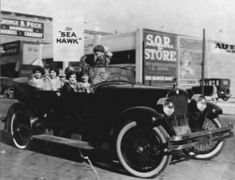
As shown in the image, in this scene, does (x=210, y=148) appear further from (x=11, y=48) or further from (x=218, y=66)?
(x=11, y=48)

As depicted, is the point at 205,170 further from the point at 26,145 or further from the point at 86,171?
the point at 26,145

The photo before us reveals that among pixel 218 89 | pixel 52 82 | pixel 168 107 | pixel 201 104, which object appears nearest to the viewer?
pixel 168 107

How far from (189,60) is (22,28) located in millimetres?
26516

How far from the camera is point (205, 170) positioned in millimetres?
4145

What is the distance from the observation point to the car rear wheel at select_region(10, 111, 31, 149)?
5.46 m

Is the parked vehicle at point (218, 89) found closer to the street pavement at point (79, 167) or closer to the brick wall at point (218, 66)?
the brick wall at point (218, 66)

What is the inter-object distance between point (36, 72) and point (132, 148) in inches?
109

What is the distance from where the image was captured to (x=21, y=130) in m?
5.62

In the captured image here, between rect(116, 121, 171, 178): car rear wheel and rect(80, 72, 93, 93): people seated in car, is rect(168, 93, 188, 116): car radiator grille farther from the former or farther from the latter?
rect(80, 72, 93, 93): people seated in car

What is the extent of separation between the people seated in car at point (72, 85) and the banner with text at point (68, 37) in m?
1.05

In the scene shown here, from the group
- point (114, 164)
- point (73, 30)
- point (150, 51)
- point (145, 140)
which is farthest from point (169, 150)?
point (150, 51)

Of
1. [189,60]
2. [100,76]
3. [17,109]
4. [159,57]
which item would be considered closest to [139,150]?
[100,76]

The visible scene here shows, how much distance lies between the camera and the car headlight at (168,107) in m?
3.90

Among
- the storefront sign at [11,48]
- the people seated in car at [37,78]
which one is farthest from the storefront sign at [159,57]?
the storefront sign at [11,48]
